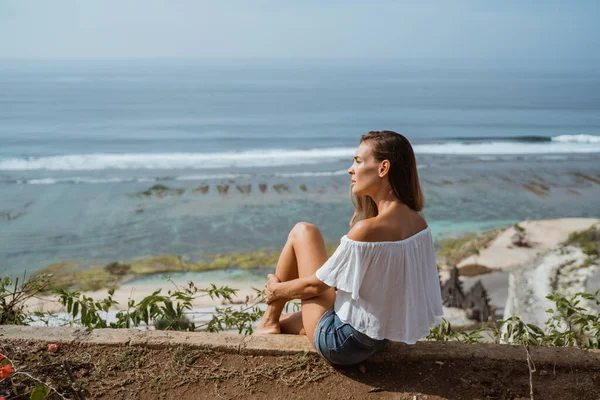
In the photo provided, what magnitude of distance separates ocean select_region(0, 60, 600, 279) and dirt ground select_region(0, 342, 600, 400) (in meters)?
7.44

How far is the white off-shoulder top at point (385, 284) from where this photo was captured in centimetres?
240

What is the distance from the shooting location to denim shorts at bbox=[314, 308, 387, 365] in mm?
2562

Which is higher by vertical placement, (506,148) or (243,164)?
(506,148)

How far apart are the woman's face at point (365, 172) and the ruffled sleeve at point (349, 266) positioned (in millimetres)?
279

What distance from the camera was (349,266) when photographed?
2.40m

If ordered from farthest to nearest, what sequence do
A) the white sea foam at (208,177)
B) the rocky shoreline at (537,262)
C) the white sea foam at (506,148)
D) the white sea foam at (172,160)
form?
the white sea foam at (506,148)
the white sea foam at (172,160)
the white sea foam at (208,177)
the rocky shoreline at (537,262)

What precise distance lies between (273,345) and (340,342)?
441 millimetres

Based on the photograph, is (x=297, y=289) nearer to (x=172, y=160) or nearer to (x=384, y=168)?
(x=384, y=168)

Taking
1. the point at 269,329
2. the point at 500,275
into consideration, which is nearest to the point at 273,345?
the point at 269,329

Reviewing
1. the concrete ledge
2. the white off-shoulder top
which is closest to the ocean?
the concrete ledge

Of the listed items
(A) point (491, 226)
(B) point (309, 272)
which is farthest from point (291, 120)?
(B) point (309, 272)

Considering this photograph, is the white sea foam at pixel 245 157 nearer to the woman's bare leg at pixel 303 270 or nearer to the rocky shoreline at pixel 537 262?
the rocky shoreline at pixel 537 262

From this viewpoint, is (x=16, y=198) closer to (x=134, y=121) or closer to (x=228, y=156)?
(x=228, y=156)

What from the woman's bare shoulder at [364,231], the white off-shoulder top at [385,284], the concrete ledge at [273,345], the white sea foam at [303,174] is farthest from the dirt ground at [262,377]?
the white sea foam at [303,174]
